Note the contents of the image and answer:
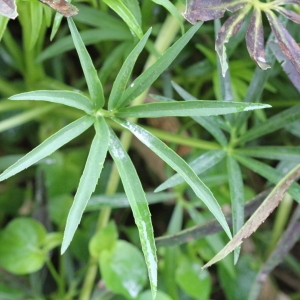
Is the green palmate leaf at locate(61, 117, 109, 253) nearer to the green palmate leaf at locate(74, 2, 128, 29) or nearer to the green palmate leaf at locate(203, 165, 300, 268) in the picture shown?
the green palmate leaf at locate(203, 165, 300, 268)

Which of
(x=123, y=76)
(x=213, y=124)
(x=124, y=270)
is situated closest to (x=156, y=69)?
(x=123, y=76)

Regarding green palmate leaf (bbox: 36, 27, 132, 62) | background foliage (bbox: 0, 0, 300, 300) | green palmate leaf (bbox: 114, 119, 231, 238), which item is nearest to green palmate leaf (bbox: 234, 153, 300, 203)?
background foliage (bbox: 0, 0, 300, 300)

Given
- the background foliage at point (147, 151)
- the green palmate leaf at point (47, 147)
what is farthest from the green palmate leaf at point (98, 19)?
the green palmate leaf at point (47, 147)

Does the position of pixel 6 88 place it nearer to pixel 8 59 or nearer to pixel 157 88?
pixel 8 59

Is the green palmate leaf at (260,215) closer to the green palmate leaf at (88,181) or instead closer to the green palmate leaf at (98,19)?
the green palmate leaf at (88,181)

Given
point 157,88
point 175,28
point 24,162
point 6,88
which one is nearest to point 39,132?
point 6,88
